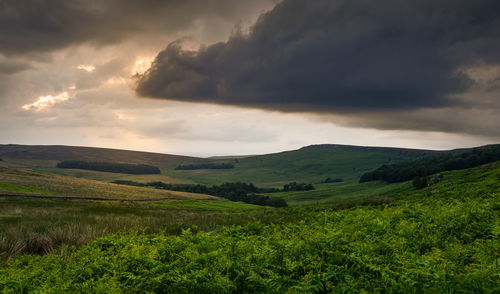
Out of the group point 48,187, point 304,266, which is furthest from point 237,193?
point 304,266

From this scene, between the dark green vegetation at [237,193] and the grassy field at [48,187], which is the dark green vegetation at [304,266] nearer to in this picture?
the grassy field at [48,187]

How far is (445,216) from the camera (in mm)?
12141

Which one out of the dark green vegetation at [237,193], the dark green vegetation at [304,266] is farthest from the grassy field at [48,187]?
the dark green vegetation at [237,193]

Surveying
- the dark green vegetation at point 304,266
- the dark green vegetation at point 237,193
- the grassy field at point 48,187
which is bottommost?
the dark green vegetation at point 237,193

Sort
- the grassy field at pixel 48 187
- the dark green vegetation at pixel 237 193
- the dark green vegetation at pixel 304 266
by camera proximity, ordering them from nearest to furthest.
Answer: the dark green vegetation at pixel 304 266
the grassy field at pixel 48 187
the dark green vegetation at pixel 237 193

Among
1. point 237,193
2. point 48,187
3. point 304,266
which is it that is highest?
point 304,266

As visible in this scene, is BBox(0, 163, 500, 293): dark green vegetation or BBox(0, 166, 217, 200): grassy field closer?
BBox(0, 163, 500, 293): dark green vegetation

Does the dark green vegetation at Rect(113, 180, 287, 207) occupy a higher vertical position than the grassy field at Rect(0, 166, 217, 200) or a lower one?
lower

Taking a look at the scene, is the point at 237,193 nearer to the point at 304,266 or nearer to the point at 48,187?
the point at 48,187

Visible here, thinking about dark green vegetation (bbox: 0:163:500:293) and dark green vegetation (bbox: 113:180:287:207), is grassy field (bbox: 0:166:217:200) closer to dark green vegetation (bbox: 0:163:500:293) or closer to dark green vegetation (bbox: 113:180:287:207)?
dark green vegetation (bbox: 0:163:500:293)

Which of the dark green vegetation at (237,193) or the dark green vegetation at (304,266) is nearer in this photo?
the dark green vegetation at (304,266)

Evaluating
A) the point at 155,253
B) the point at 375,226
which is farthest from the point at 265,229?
the point at 155,253

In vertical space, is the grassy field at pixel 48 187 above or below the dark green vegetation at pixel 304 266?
below

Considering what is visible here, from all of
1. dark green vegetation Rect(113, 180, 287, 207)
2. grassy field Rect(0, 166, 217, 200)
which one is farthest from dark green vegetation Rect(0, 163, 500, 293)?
dark green vegetation Rect(113, 180, 287, 207)
